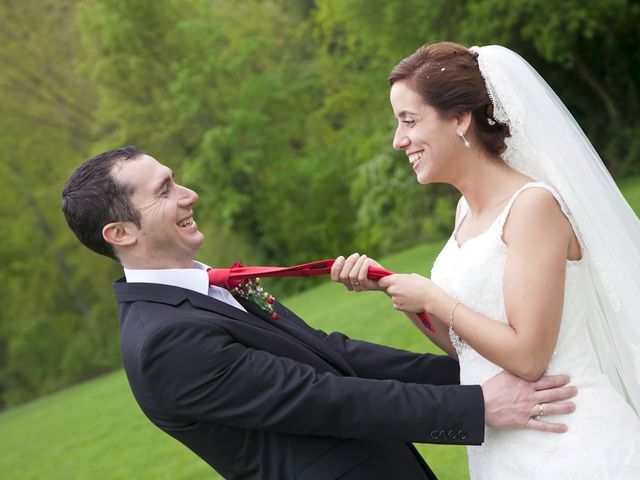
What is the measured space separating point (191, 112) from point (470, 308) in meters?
26.6

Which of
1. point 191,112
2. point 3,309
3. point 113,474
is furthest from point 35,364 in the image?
point 113,474

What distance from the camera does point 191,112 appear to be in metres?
28.7

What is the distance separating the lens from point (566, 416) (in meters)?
2.88

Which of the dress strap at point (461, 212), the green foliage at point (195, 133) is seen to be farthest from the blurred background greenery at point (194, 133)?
the dress strap at point (461, 212)

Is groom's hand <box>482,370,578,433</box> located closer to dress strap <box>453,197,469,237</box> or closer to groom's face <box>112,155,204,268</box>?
dress strap <box>453,197,469,237</box>

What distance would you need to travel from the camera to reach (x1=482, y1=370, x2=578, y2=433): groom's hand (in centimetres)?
277

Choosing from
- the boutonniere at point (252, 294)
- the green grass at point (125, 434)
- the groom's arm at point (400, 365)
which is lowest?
the green grass at point (125, 434)

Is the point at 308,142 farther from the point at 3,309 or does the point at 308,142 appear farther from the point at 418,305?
the point at 418,305

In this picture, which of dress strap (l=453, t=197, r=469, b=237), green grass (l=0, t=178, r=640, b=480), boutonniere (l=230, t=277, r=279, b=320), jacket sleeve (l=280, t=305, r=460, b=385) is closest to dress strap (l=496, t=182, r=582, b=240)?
dress strap (l=453, t=197, r=469, b=237)

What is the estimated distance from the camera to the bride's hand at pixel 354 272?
9.79ft

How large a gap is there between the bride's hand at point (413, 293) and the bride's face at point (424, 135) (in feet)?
1.34

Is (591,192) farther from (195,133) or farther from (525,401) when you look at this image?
(195,133)

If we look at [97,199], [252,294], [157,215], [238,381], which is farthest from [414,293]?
[97,199]

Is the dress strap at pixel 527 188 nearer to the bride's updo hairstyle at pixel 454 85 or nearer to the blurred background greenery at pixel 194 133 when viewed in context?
the bride's updo hairstyle at pixel 454 85
